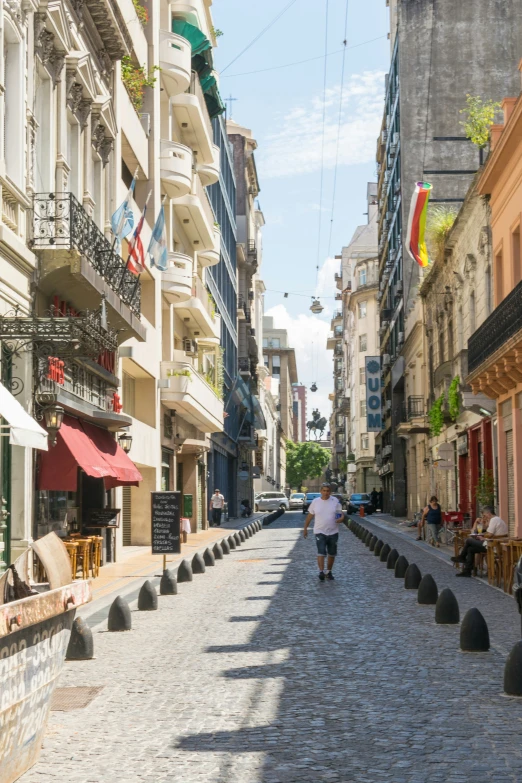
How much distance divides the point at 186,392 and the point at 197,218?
25.1 feet

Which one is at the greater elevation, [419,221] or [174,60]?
[174,60]

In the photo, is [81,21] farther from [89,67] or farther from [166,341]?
[166,341]

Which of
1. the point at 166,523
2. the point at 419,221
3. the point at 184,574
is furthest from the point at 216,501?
the point at 184,574

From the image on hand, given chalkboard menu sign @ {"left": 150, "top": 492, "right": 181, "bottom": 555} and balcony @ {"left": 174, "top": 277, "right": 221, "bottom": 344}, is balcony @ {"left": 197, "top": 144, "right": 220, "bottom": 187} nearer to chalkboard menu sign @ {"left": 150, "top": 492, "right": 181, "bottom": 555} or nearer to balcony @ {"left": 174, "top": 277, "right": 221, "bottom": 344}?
balcony @ {"left": 174, "top": 277, "right": 221, "bottom": 344}

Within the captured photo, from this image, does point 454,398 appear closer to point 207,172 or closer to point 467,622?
point 207,172

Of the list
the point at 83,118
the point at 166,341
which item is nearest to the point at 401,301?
the point at 166,341

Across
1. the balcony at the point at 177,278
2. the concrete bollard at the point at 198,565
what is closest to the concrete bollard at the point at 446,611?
the concrete bollard at the point at 198,565

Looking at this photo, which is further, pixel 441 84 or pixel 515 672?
pixel 441 84

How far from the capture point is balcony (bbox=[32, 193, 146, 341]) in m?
17.2

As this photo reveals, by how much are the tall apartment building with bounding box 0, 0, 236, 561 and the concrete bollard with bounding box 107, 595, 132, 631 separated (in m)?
3.94

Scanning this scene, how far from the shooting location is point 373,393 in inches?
2776

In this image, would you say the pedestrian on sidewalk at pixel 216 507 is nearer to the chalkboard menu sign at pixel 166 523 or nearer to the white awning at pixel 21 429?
the chalkboard menu sign at pixel 166 523

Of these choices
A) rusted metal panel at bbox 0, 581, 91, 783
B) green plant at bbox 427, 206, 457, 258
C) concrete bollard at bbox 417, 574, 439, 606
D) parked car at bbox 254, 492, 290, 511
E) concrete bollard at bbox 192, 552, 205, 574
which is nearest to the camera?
rusted metal panel at bbox 0, 581, 91, 783

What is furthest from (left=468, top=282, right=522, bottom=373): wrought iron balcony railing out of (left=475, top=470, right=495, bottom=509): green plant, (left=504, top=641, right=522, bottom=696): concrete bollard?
(left=504, top=641, right=522, bottom=696): concrete bollard
